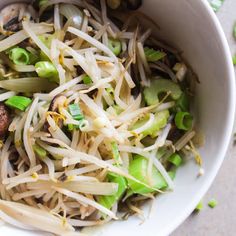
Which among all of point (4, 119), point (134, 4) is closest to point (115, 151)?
point (4, 119)

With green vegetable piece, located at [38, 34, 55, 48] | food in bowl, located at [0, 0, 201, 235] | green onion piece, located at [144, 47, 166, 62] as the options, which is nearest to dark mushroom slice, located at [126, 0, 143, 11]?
food in bowl, located at [0, 0, 201, 235]

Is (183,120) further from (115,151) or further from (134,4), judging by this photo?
(134,4)

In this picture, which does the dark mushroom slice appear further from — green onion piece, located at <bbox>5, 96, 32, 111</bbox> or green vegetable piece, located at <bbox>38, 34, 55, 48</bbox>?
green onion piece, located at <bbox>5, 96, 32, 111</bbox>

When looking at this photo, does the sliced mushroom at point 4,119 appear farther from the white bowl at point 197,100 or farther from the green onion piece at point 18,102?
the white bowl at point 197,100

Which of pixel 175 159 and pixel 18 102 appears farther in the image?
pixel 175 159

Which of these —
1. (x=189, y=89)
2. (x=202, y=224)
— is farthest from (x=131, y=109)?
(x=202, y=224)

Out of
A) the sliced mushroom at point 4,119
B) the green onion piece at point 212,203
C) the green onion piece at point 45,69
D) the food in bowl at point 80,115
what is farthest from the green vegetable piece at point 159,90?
the green onion piece at point 212,203
